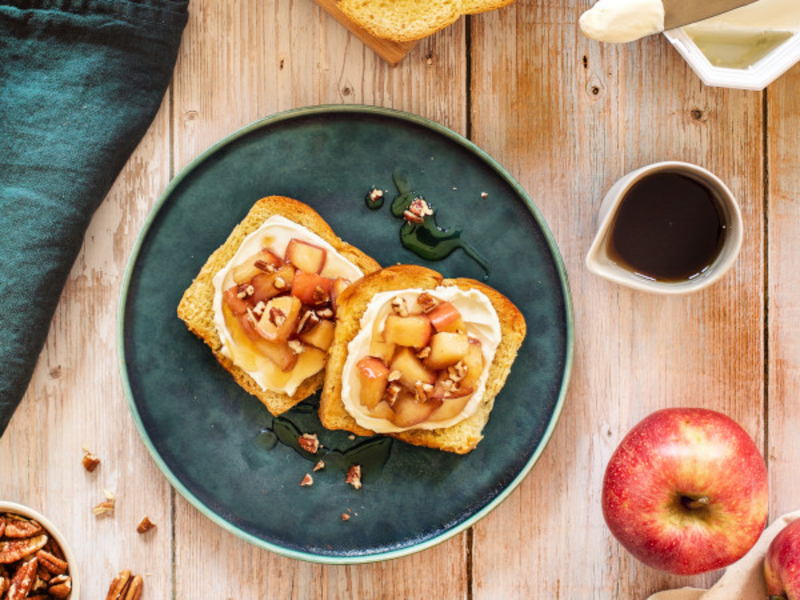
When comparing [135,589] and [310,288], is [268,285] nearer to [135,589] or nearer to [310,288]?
[310,288]

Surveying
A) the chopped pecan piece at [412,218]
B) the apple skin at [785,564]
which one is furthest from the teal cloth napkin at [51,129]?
the apple skin at [785,564]

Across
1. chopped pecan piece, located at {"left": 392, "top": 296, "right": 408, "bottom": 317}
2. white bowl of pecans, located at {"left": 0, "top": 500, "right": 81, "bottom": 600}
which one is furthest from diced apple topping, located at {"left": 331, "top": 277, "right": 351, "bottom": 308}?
white bowl of pecans, located at {"left": 0, "top": 500, "right": 81, "bottom": 600}

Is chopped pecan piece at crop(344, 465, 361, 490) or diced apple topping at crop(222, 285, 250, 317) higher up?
diced apple topping at crop(222, 285, 250, 317)

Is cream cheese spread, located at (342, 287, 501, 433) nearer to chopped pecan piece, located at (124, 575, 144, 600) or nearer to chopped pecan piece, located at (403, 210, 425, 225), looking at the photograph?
chopped pecan piece, located at (403, 210, 425, 225)

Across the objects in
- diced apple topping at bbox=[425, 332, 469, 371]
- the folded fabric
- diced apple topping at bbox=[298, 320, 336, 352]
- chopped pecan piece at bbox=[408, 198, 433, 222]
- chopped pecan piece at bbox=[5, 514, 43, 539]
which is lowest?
the folded fabric

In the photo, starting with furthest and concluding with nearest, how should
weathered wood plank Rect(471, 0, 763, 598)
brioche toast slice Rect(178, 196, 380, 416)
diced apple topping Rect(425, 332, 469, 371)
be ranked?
1. weathered wood plank Rect(471, 0, 763, 598)
2. brioche toast slice Rect(178, 196, 380, 416)
3. diced apple topping Rect(425, 332, 469, 371)

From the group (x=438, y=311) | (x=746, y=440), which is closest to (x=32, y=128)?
(x=438, y=311)

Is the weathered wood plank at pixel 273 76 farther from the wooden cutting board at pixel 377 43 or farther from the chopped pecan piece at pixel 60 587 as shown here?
the chopped pecan piece at pixel 60 587

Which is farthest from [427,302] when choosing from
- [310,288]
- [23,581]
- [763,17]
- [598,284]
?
[23,581]
